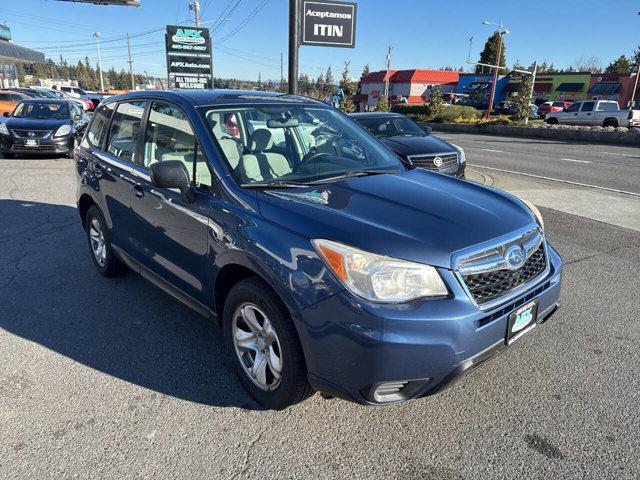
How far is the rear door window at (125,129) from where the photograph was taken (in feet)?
12.5

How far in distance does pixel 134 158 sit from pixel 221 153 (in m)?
1.14

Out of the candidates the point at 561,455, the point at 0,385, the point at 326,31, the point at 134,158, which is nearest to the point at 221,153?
the point at 134,158

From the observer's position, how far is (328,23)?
33.1 feet

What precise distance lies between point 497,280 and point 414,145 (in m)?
7.35

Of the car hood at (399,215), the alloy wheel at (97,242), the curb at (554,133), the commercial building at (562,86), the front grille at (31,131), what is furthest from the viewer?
the commercial building at (562,86)

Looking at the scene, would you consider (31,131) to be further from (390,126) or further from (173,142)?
(173,142)

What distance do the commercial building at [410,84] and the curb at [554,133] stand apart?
44889 mm

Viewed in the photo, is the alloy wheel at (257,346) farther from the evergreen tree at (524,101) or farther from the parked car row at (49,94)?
the evergreen tree at (524,101)

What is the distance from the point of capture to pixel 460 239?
2.36 m

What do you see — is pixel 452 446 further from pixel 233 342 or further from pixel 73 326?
pixel 73 326

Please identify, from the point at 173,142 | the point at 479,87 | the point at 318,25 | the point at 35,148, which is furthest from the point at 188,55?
the point at 479,87

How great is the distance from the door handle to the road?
968 centimetres

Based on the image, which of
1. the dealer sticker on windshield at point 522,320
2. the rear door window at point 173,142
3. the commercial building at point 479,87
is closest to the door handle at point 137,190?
the rear door window at point 173,142

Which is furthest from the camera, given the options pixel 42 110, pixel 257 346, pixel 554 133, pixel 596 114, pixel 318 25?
pixel 596 114
